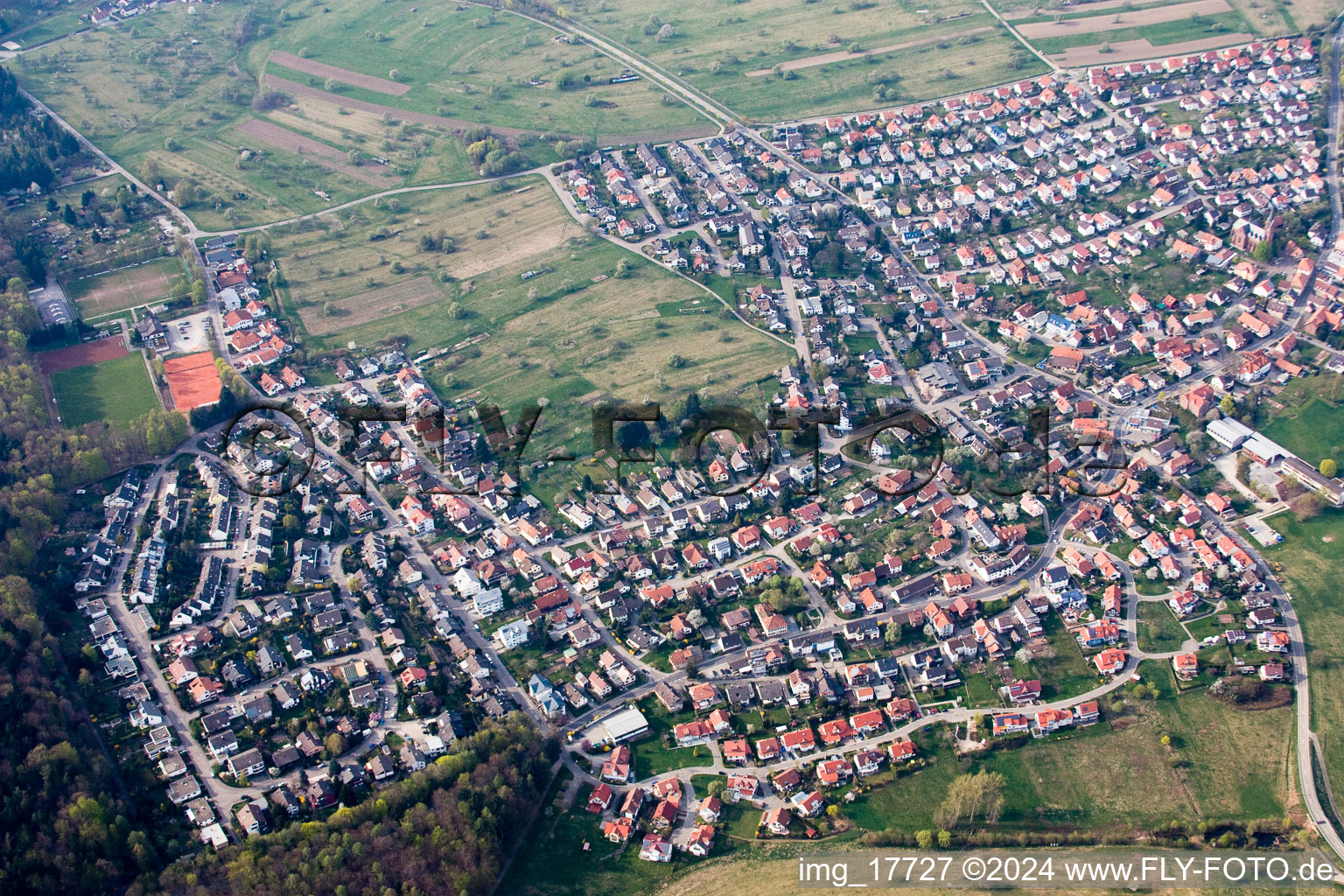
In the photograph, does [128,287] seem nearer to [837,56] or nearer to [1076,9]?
[837,56]

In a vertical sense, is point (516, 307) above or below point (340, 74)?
below

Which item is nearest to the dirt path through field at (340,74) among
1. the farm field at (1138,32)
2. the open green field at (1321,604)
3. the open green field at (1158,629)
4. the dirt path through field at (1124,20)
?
the dirt path through field at (1124,20)

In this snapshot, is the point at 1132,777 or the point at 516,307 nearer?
the point at 1132,777

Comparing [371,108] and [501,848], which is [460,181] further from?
[501,848]

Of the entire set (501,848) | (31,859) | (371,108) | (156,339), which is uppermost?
(371,108)

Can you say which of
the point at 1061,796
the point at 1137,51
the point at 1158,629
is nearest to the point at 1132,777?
the point at 1061,796

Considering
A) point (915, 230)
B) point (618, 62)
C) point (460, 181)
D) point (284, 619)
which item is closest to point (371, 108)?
point (460, 181)
